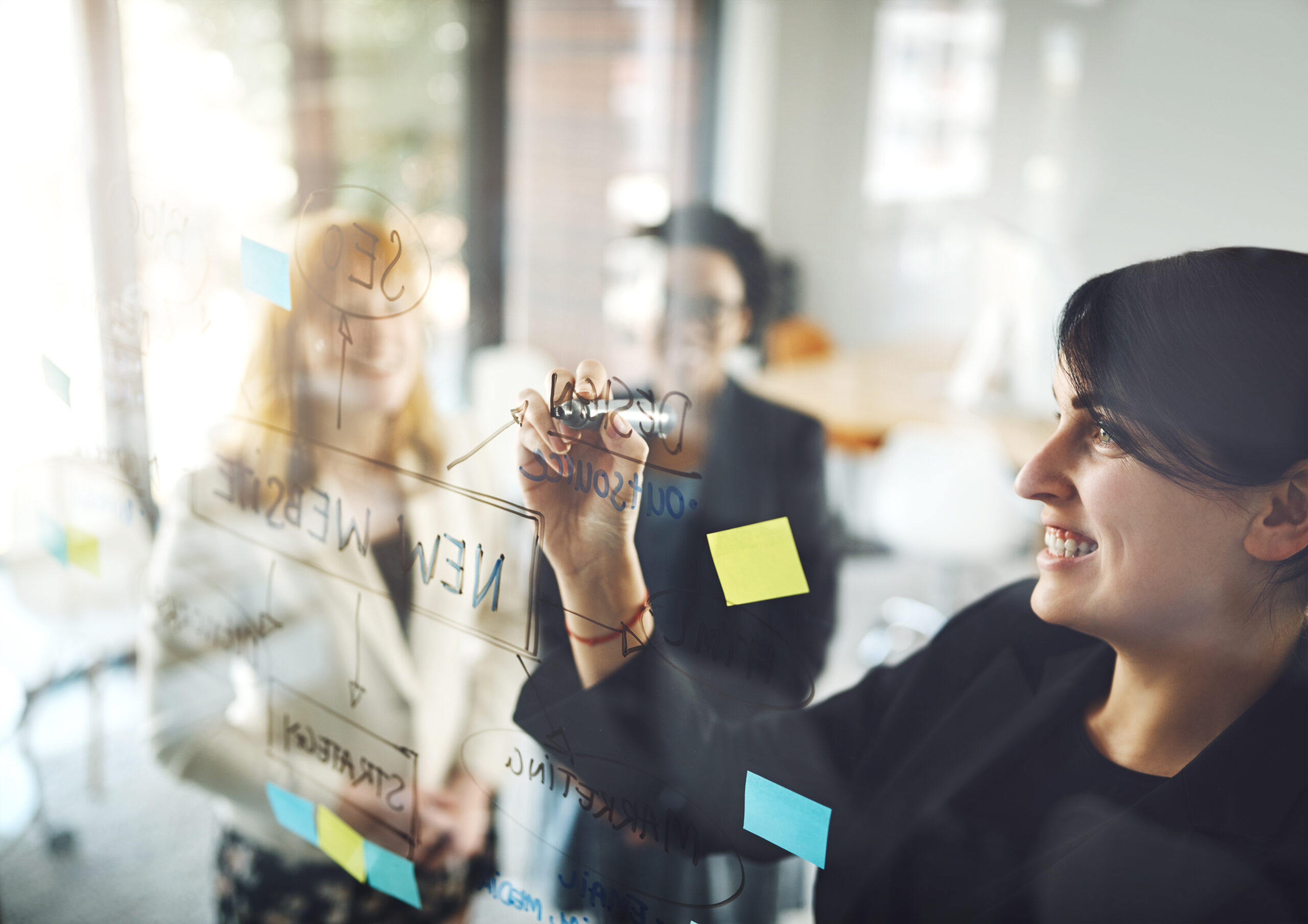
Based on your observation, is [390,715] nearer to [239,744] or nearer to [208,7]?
[239,744]

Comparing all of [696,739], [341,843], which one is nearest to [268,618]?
[341,843]

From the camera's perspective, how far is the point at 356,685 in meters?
0.65

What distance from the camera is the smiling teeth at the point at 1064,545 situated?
350 millimetres

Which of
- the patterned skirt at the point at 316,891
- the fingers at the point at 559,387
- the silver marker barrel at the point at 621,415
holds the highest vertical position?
the fingers at the point at 559,387

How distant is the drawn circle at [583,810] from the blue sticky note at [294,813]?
7.0 inches

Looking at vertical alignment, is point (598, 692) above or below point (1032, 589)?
below

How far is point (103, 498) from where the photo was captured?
0.80 meters

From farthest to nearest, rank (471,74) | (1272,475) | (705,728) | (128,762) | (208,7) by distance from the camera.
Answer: (471,74) → (208,7) → (128,762) → (705,728) → (1272,475)

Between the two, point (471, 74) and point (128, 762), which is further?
point (471, 74)

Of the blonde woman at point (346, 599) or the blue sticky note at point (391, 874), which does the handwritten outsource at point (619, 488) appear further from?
the blue sticky note at point (391, 874)

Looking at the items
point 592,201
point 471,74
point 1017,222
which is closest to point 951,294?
point 592,201

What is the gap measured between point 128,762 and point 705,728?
2.12 feet

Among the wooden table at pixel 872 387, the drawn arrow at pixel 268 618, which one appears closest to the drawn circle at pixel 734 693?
the drawn arrow at pixel 268 618

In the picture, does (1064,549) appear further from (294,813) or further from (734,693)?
(294,813)
